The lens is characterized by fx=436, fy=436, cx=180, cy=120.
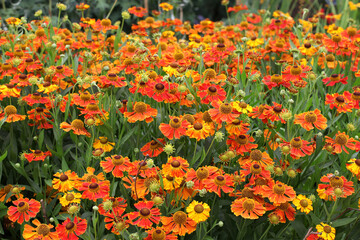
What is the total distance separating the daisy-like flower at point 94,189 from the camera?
1.35 meters

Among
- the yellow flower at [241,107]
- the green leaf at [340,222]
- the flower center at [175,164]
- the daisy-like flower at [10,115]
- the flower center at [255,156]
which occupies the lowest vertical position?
the green leaf at [340,222]

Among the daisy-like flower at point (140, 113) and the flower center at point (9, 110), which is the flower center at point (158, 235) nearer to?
the daisy-like flower at point (140, 113)

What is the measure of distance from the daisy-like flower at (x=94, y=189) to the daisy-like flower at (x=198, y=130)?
1.04 ft

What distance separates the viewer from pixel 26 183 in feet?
5.97

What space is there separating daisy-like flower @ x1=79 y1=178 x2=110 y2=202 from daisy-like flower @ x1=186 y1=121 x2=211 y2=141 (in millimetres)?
316

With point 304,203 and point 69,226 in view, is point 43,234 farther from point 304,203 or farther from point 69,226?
point 304,203

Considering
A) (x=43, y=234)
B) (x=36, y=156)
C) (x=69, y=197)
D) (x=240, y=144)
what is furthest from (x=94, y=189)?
(x=240, y=144)

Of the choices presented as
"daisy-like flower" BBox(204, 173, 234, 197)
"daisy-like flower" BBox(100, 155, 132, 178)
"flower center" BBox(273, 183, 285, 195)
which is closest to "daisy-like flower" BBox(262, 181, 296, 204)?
"flower center" BBox(273, 183, 285, 195)

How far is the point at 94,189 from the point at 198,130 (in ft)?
1.25

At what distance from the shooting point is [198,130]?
143cm

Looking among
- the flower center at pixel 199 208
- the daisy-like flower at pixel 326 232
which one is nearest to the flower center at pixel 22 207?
the flower center at pixel 199 208

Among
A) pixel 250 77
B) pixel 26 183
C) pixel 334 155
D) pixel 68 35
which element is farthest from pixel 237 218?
pixel 68 35

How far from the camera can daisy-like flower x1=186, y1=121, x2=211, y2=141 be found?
142 cm

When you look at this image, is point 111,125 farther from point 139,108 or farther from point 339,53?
point 339,53
